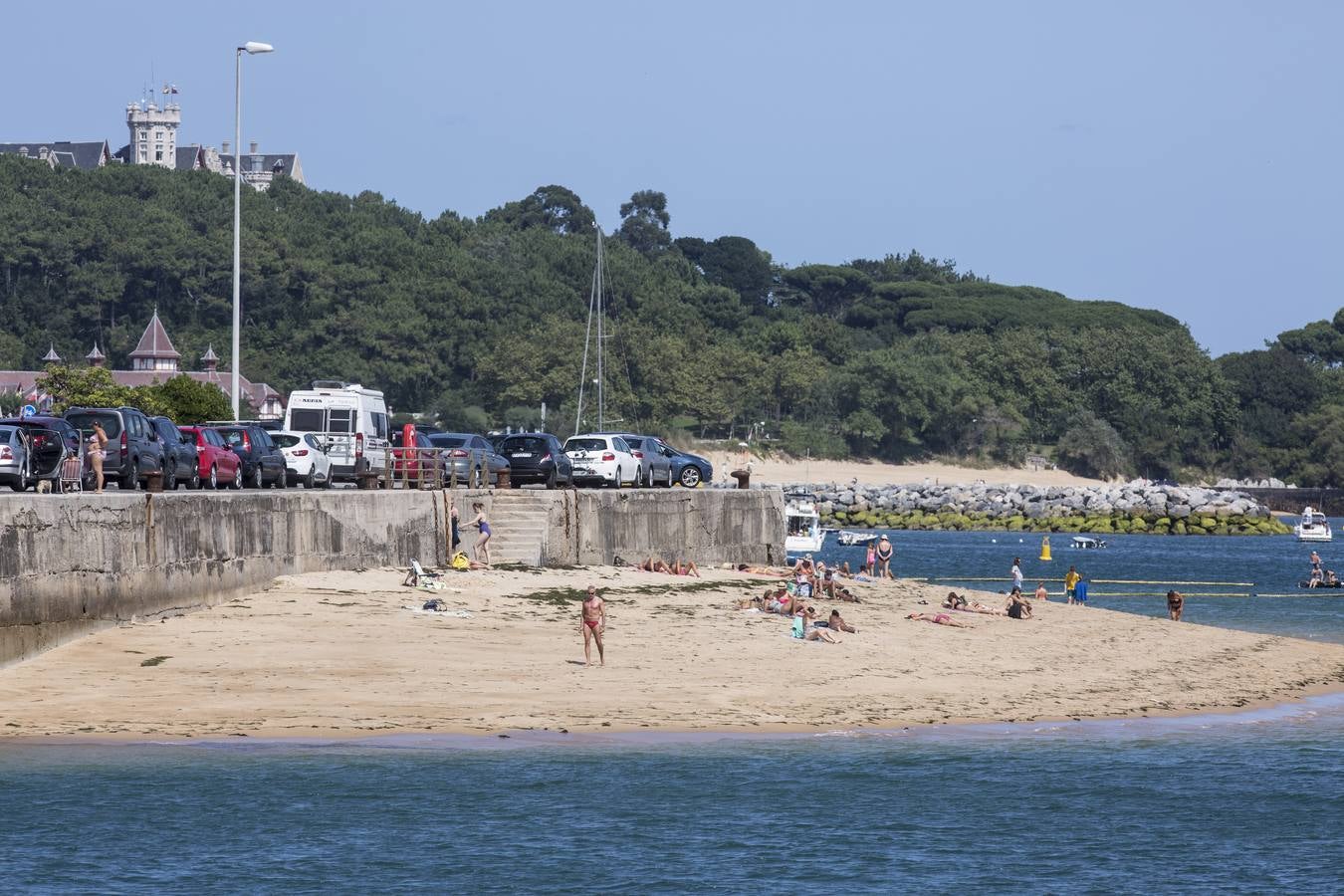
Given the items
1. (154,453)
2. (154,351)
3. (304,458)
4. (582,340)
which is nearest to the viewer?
(154,453)

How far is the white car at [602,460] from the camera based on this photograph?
50469 millimetres

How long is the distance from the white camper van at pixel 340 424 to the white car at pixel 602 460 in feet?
18.7

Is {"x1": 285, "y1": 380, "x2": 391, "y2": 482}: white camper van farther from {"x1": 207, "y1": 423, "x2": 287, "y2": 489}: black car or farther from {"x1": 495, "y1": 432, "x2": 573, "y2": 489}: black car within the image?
{"x1": 495, "y1": 432, "x2": 573, "y2": 489}: black car

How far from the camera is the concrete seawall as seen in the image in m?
27.0

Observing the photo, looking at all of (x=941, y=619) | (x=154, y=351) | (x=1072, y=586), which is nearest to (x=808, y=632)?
(x=941, y=619)

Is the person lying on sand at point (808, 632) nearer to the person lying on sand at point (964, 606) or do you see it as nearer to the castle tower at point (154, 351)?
the person lying on sand at point (964, 606)

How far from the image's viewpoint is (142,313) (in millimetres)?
159625

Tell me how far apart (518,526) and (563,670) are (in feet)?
41.7

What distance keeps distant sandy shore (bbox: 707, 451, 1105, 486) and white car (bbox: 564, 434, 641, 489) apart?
8729 centimetres

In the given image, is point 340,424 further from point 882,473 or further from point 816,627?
point 882,473

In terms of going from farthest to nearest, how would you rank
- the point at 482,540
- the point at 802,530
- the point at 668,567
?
the point at 802,530
the point at 668,567
the point at 482,540

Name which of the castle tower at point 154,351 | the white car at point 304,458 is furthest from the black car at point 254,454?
the castle tower at point 154,351

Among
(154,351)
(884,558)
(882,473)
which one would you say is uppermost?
(154,351)

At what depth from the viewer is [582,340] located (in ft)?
458
